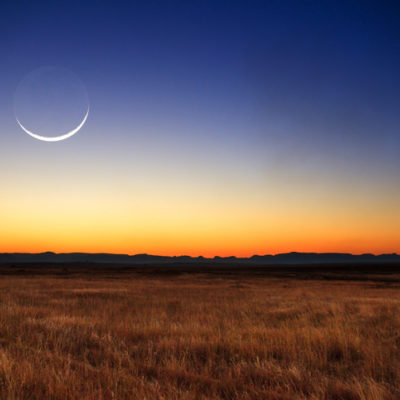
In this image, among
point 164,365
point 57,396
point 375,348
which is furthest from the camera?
point 375,348

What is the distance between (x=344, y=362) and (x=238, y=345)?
79.1 inches

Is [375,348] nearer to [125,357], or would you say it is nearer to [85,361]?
[125,357]

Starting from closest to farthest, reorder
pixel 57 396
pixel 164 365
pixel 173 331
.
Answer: pixel 57 396 < pixel 164 365 < pixel 173 331

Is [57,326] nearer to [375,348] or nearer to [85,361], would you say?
[85,361]

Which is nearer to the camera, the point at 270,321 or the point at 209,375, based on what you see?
the point at 209,375

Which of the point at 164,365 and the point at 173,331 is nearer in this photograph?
the point at 164,365

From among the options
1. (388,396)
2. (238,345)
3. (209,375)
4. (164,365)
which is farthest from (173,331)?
(388,396)

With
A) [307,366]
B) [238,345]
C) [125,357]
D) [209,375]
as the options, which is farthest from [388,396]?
[125,357]

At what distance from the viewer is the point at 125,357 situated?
611 cm

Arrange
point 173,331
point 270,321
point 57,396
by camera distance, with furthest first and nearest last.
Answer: point 270,321
point 173,331
point 57,396

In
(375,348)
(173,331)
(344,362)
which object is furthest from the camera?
(173,331)

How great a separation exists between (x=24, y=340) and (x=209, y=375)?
14.5ft

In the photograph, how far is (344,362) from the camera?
6285 mm

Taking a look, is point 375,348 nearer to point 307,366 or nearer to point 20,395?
point 307,366
